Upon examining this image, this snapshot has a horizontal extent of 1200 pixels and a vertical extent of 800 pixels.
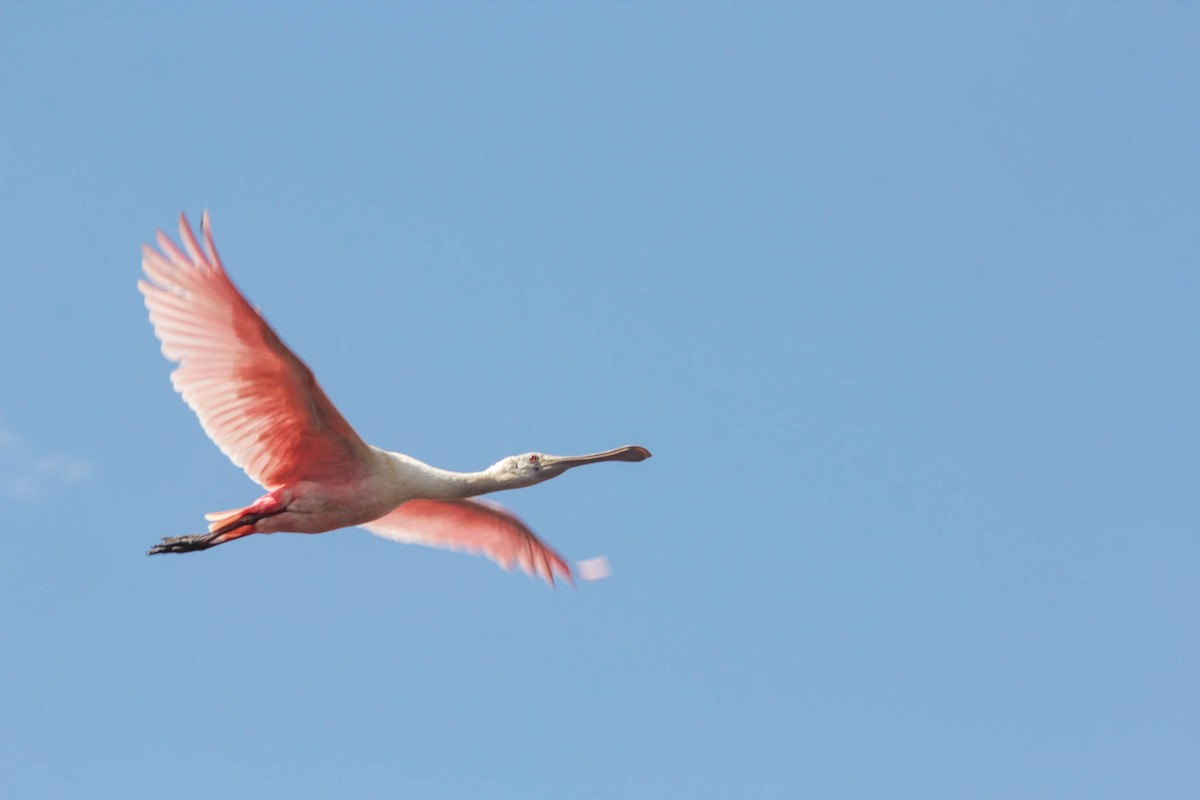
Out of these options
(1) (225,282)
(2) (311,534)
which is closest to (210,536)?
(2) (311,534)

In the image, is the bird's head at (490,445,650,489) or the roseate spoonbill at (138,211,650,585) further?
the bird's head at (490,445,650,489)

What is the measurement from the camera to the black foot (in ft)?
51.9

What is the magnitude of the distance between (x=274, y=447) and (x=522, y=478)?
225 centimetres

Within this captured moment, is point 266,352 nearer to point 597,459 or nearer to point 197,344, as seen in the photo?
point 197,344

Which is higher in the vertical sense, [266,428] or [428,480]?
[266,428]

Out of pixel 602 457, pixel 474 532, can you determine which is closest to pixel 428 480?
pixel 602 457

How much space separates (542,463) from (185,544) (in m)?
3.24

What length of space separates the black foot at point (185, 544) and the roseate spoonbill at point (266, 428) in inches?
0.4

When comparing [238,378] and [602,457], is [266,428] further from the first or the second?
[602,457]

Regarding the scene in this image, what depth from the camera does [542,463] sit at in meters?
17.0

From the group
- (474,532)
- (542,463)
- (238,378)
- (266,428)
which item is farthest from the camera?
(474,532)

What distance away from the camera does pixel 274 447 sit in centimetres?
1606

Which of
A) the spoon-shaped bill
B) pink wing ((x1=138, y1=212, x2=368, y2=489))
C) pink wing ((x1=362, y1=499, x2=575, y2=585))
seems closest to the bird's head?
the spoon-shaped bill

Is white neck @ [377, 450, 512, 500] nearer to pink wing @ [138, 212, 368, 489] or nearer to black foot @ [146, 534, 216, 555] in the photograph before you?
pink wing @ [138, 212, 368, 489]
